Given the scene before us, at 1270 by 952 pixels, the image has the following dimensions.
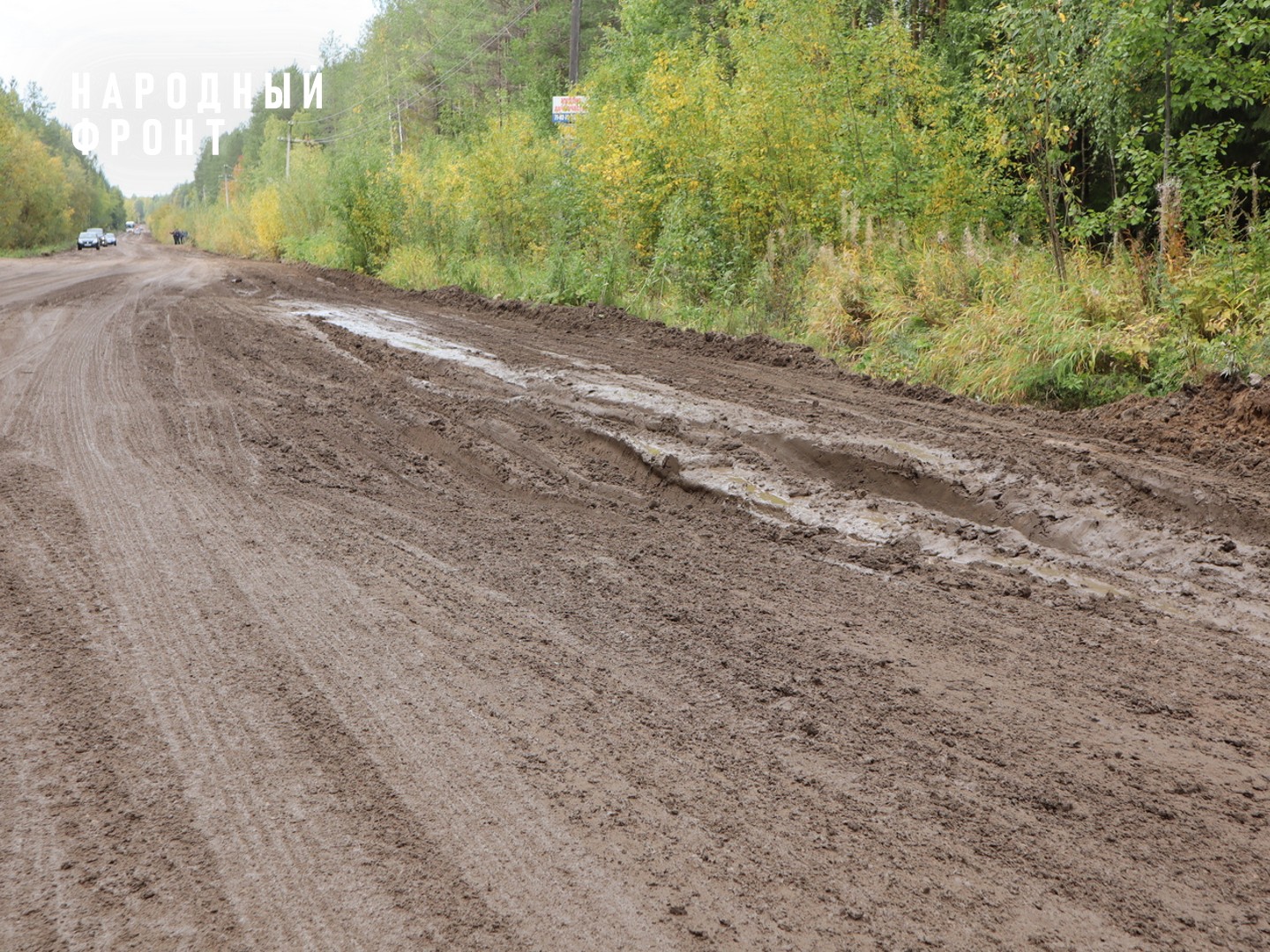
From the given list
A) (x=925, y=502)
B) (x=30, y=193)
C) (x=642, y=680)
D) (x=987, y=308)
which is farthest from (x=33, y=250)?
(x=642, y=680)

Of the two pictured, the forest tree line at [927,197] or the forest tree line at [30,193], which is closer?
the forest tree line at [927,197]

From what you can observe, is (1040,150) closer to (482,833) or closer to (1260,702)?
(1260,702)

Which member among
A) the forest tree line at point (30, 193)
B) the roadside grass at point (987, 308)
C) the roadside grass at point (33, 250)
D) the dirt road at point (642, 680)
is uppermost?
the forest tree line at point (30, 193)

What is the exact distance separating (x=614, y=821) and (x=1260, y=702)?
2575mm

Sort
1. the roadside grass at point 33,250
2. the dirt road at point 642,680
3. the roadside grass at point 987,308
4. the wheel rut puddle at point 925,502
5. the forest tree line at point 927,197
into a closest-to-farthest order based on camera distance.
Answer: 1. the dirt road at point 642,680
2. the wheel rut puddle at point 925,502
3. the roadside grass at point 987,308
4. the forest tree line at point 927,197
5. the roadside grass at point 33,250

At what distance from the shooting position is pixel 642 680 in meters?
3.51

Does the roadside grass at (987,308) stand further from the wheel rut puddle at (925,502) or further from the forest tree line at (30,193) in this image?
the forest tree line at (30,193)

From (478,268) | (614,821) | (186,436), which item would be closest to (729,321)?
(186,436)

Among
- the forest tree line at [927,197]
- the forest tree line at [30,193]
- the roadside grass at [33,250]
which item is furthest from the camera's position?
the forest tree line at [30,193]

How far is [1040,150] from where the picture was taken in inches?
398

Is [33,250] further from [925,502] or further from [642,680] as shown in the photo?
[642,680]

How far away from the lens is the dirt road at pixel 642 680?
234 centimetres

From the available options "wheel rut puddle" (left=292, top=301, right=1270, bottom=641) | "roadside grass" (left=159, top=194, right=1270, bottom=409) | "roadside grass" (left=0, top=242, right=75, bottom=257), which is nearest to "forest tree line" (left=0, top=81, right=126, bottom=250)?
"roadside grass" (left=0, top=242, right=75, bottom=257)

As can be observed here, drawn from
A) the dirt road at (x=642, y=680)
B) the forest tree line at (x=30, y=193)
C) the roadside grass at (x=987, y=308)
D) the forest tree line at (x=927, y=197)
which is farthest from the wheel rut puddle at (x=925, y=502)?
the forest tree line at (x=30, y=193)
